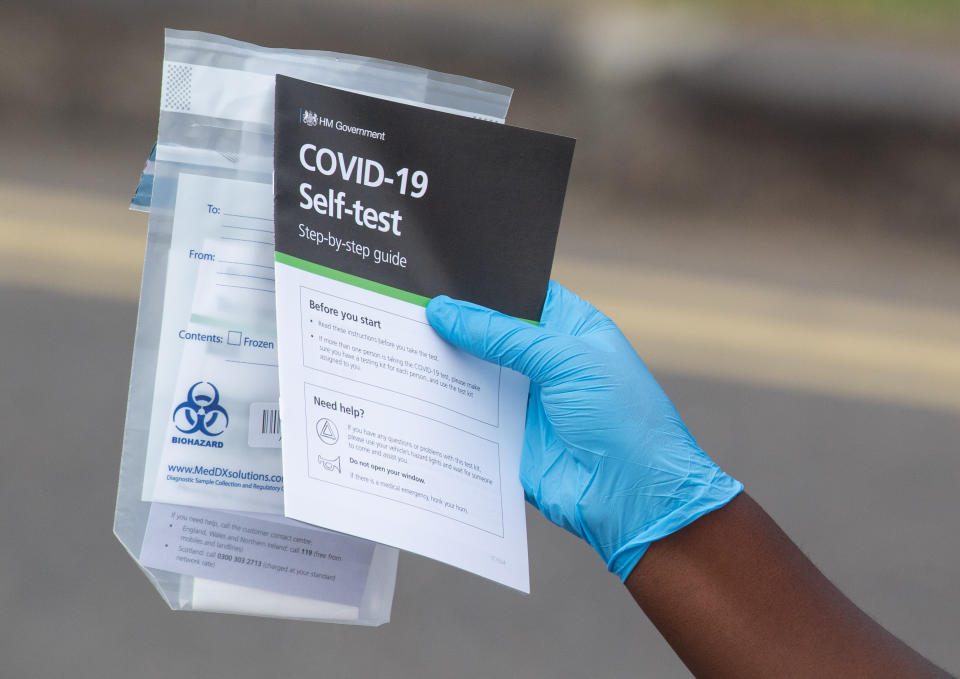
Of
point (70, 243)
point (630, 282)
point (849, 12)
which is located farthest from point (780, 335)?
point (849, 12)

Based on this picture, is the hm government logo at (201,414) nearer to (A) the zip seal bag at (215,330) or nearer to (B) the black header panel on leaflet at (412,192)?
(A) the zip seal bag at (215,330)

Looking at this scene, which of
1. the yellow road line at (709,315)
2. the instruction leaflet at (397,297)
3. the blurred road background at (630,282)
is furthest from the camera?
the yellow road line at (709,315)

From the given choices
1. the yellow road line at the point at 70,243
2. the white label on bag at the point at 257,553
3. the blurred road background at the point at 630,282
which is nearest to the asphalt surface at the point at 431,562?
the blurred road background at the point at 630,282

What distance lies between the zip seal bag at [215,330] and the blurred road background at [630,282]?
132 cm

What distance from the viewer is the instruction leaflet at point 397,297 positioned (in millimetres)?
1037

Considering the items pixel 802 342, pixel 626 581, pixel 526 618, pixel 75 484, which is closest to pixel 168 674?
pixel 75 484

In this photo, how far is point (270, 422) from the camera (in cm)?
112

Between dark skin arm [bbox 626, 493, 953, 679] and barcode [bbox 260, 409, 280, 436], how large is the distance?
0.48 metres

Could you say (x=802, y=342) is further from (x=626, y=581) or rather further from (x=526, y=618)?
(x=626, y=581)

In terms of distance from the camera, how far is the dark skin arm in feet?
3.57

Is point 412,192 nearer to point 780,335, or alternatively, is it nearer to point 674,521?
point 674,521

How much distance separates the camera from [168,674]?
230 cm

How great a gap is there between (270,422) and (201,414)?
8cm

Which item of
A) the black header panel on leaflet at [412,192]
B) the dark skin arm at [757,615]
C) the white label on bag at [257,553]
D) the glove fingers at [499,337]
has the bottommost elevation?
the white label on bag at [257,553]
